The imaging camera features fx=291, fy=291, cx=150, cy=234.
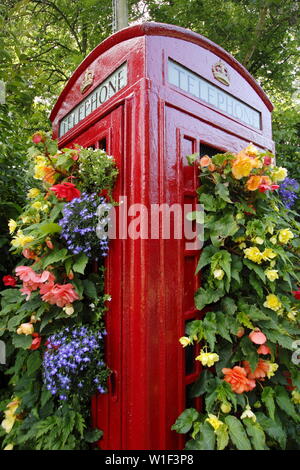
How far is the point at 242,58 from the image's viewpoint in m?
5.30

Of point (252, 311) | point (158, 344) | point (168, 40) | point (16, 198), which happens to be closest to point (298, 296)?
point (252, 311)

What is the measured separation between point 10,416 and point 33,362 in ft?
1.53

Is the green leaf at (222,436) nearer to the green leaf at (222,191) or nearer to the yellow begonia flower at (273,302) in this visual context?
the yellow begonia flower at (273,302)

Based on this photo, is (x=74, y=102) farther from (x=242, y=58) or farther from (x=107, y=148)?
(x=242, y=58)

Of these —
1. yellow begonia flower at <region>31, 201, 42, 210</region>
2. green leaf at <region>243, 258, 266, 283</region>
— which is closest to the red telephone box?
green leaf at <region>243, 258, 266, 283</region>

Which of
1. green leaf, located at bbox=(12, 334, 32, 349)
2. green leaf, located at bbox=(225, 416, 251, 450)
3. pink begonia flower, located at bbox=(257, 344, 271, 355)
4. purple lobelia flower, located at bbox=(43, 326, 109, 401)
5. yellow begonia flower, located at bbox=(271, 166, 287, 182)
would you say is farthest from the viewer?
yellow begonia flower, located at bbox=(271, 166, 287, 182)

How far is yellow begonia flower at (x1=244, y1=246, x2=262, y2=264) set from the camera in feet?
5.74

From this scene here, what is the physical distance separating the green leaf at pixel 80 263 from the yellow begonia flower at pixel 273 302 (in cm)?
114

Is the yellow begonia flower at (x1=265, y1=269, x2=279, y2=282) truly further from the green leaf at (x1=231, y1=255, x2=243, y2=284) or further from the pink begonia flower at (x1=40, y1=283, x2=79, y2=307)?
the pink begonia flower at (x1=40, y1=283, x2=79, y2=307)

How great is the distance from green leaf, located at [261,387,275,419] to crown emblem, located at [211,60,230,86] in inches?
86.0

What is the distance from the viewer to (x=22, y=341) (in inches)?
71.7

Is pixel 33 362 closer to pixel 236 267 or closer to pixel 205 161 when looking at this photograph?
pixel 236 267

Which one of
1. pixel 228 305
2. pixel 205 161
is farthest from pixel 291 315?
pixel 205 161

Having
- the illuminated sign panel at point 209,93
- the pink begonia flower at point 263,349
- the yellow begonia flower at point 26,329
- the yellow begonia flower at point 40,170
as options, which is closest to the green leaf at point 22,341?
the yellow begonia flower at point 26,329
